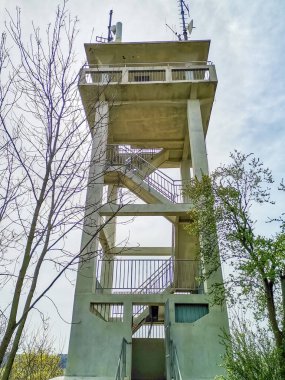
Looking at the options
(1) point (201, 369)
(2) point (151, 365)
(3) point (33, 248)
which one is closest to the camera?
(3) point (33, 248)

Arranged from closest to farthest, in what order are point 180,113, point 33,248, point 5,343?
point 5,343 → point 33,248 → point 180,113

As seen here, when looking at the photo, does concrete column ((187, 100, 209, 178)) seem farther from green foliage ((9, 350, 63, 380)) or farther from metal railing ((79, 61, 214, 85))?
green foliage ((9, 350, 63, 380))

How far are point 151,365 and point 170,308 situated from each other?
2.68m

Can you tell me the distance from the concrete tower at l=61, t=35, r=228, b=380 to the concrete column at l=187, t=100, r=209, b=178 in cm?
4

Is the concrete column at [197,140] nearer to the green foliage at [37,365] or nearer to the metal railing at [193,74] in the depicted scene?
the metal railing at [193,74]

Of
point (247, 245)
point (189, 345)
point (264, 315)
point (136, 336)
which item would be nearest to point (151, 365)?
point (136, 336)

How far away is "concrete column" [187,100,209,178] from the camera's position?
13.7 meters

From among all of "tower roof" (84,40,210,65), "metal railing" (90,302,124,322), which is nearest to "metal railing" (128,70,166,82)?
"tower roof" (84,40,210,65)

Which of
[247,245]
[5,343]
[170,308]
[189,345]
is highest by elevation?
[247,245]

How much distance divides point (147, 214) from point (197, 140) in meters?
4.00

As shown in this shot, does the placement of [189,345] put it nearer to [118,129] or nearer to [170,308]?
[170,308]

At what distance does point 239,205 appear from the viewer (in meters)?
10.1

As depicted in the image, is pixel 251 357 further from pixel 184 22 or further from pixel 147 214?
pixel 184 22

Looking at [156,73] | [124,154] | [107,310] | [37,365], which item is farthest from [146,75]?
[37,365]
